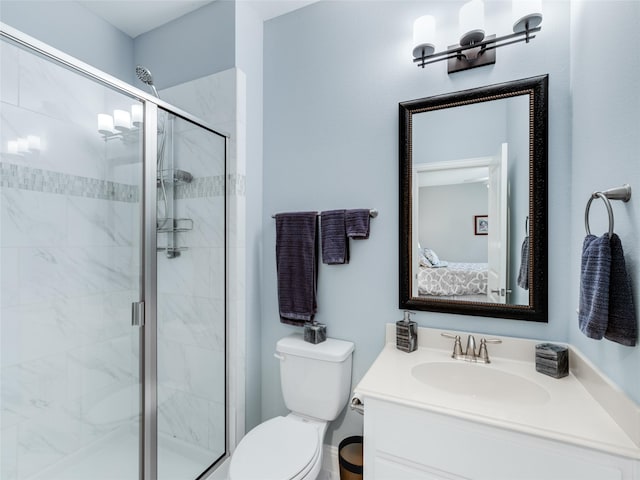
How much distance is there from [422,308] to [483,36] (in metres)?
1.15

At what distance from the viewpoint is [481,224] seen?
4.47ft

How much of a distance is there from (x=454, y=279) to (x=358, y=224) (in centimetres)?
49

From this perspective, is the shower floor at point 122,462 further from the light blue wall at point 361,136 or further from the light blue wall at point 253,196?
the light blue wall at point 361,136

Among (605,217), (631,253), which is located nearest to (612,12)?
(605,217)

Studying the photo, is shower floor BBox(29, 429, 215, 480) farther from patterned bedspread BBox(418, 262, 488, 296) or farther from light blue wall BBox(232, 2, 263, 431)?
patterned bedspread BBox(418, 262, 488, 296)

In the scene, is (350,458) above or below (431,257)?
below

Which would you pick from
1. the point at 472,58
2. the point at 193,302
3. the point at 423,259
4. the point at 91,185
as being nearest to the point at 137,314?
the point at 193,302

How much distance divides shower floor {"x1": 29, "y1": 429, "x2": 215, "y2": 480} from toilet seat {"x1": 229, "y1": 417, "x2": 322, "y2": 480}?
47 cm

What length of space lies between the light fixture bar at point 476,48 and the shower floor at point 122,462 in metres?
2.06

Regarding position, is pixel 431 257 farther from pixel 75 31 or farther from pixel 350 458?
pixel 75 31

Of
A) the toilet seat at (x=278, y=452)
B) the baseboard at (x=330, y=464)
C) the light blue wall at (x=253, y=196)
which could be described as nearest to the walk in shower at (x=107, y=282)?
the light blue wall at (x=253, y=196)

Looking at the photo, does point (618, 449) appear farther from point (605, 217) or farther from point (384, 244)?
point (384, 244)

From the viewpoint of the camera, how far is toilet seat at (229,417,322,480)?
117 cm

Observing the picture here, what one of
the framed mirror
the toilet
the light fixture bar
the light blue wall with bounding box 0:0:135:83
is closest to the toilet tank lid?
the toilet
